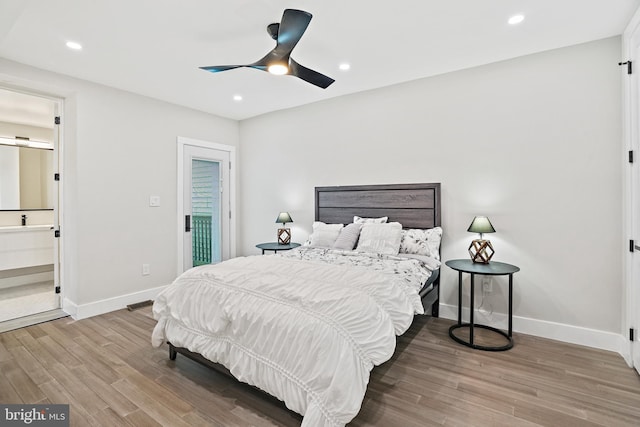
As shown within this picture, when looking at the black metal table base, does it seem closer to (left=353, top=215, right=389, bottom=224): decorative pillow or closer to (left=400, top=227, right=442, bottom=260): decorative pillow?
(left=400, top=227, right=442, bottom=260): decorative pillow

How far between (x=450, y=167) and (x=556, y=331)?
1.90 m

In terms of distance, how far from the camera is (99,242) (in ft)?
12.0

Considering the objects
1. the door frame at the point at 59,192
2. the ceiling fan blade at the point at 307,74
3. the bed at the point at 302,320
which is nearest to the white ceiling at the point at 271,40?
the ceiling fan blade at the point at 307,74

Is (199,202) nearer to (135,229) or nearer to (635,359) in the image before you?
(135,229)

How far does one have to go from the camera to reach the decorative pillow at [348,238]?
3.49 metres

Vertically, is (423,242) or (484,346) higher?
(423,242)

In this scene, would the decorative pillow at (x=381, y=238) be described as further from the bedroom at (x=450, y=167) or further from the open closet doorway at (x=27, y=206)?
the open closet doorway at (x=27, y=206)

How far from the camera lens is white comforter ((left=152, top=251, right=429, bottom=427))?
63.1 inches

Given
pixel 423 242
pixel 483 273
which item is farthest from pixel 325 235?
pixel 483 273

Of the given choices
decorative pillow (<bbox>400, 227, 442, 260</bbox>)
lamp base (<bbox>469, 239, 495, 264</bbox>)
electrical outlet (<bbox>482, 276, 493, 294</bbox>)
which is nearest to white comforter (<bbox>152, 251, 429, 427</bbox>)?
decorative pillow (<bbox>400, 227, 442, 260</bbox>)

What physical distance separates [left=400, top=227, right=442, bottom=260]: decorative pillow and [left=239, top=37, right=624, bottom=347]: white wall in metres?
0.21

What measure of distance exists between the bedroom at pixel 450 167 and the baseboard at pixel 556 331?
13 mm

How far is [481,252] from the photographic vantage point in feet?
9.91

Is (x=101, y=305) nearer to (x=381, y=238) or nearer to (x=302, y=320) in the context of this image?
(x=302, y=320)
